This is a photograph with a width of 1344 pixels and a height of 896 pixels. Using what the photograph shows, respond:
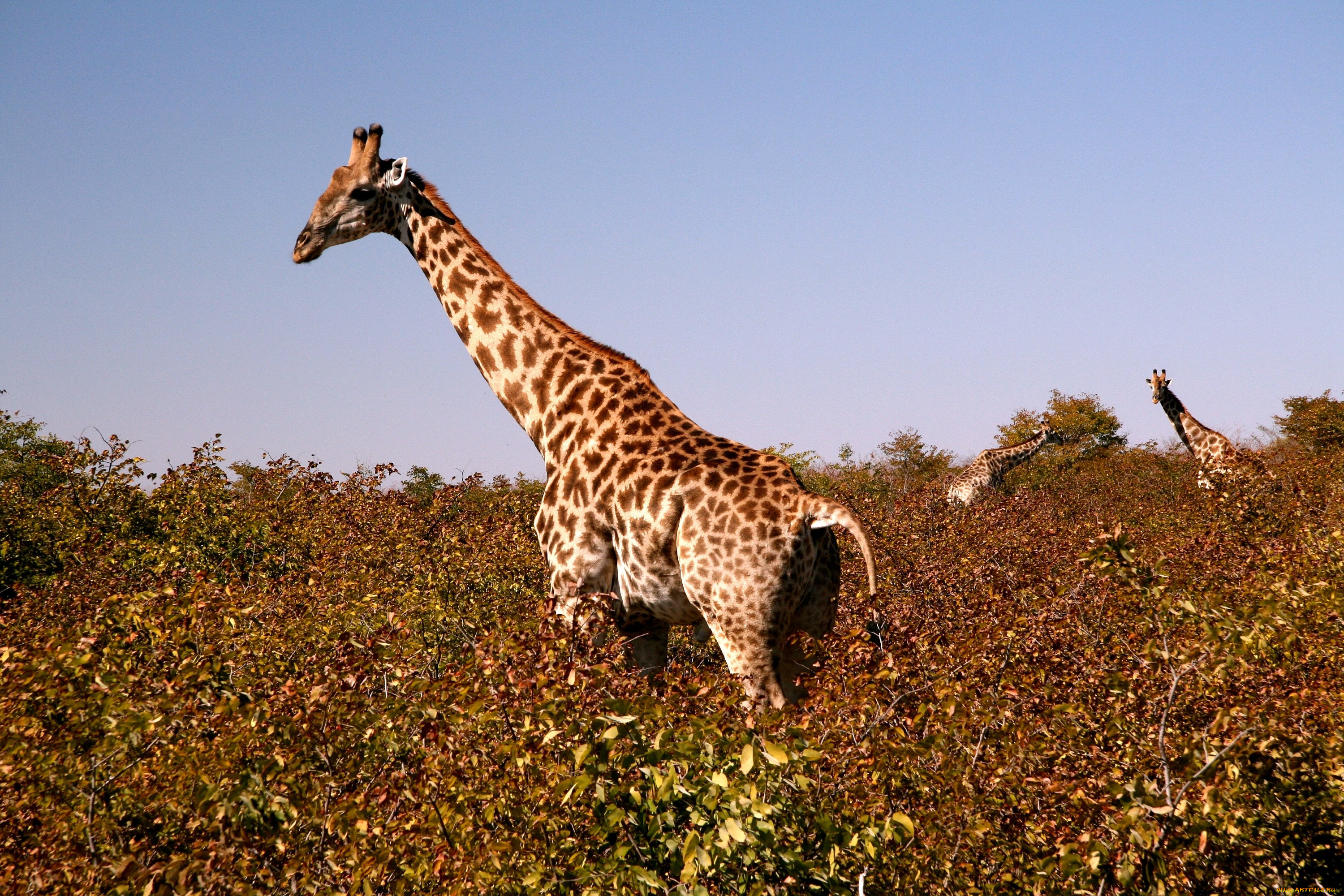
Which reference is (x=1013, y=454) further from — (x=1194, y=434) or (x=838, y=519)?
(x=838, y=519)

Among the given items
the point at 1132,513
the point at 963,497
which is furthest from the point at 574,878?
the point at 963,497

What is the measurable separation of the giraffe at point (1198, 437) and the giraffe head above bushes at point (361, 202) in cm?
1146

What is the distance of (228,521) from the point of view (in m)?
11.9

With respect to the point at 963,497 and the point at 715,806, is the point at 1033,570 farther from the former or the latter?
the point at 963,497

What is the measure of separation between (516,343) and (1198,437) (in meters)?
17.1

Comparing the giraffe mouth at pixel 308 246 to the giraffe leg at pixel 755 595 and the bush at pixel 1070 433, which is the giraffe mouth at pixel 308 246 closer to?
the giraffe leg at pixel 755 595

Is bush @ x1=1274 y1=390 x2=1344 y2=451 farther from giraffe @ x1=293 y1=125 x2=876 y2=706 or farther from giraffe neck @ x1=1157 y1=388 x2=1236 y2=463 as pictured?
giraffe @ x1=293 y1=125 x2=876 y2=706

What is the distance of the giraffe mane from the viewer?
716cm

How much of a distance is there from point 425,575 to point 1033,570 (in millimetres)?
5399

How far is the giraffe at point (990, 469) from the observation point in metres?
22.7

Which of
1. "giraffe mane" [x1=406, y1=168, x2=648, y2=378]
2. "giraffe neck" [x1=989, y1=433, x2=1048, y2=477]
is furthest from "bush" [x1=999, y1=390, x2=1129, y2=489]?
"giraffe mane" [x1=406, y1=168, x2=648, y2=378]

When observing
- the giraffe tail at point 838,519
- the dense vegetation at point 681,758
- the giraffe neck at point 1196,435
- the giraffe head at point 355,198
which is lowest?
the dense vegetation at point 681,758

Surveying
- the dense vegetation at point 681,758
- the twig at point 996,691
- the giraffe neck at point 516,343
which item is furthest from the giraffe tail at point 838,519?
the giraffe neck at point 516,343

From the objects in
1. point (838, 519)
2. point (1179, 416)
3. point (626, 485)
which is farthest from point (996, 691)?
point (1179, 416)
